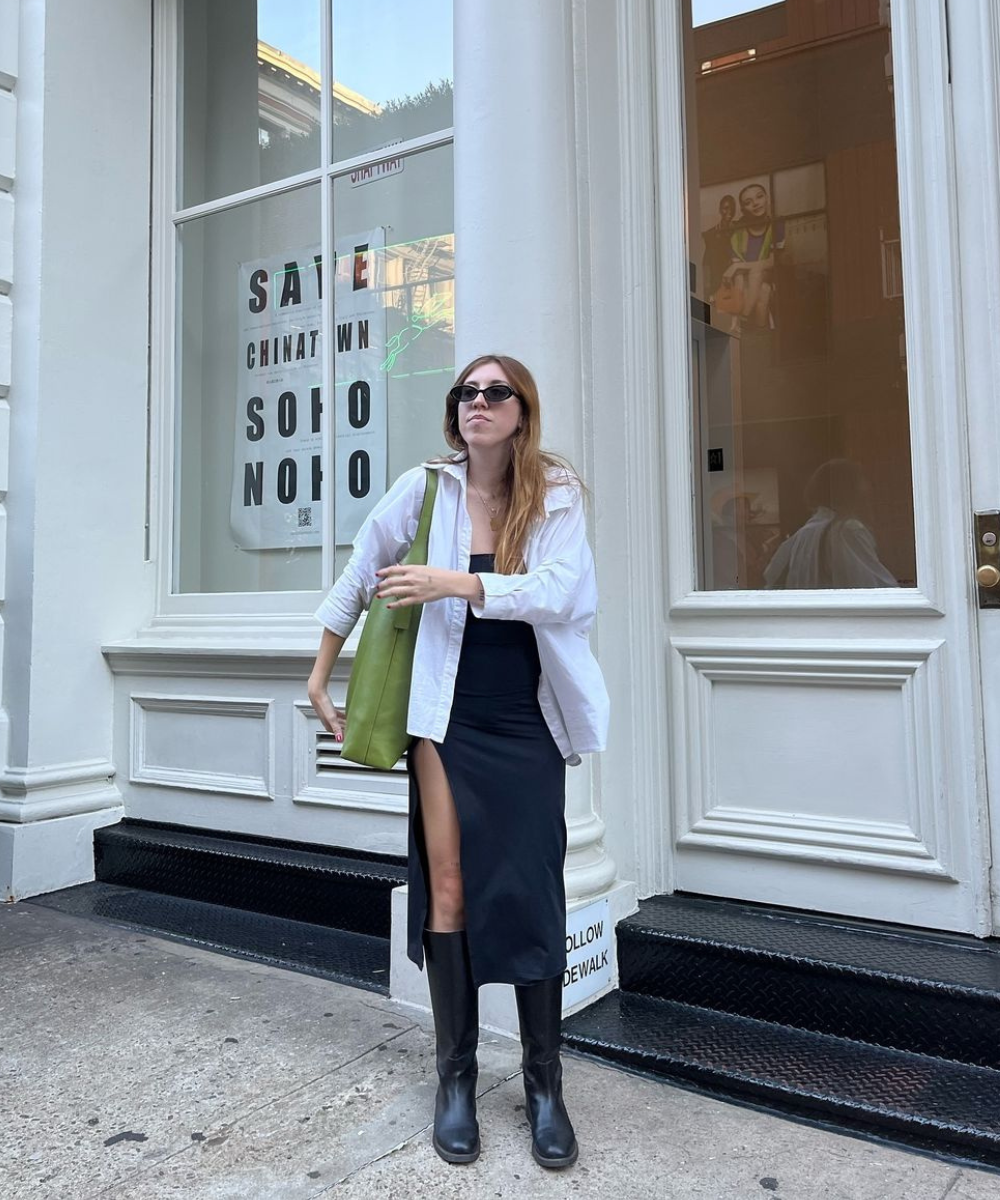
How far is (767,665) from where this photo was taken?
3.31m

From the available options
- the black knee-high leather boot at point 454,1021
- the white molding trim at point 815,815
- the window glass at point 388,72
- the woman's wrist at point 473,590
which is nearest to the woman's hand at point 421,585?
the woman's wrist at point 473,590

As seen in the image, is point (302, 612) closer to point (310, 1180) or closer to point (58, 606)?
point (58, 606)

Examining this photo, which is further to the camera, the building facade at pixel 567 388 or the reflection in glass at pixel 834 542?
the reflection in glass at pixel 834 542

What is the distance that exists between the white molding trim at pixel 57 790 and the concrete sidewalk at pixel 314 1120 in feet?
4.00

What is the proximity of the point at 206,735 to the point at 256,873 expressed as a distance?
0.76m

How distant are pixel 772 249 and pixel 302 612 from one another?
8.11ft

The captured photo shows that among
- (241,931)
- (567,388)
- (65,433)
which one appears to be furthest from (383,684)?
(65,433)

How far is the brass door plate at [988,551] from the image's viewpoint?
2969 millimetres

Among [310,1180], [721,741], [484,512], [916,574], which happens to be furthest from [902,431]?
[310,1180]

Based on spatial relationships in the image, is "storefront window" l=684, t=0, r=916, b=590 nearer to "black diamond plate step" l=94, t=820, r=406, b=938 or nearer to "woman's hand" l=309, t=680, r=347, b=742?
"woman's hand" l=309, t=680, r=347, b=742

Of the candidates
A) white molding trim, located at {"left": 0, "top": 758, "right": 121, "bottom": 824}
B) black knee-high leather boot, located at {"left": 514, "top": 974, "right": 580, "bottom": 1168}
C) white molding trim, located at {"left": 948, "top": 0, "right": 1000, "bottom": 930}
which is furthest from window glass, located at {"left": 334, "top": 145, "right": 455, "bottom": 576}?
black knee-high leather boot, located at {"left": 514, "top": 974, "right": 580, "bottom": 1168}

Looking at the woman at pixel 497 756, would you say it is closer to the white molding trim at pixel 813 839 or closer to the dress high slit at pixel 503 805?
the dress high slit at pixel 503 805

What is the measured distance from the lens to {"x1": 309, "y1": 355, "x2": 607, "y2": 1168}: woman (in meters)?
2.38

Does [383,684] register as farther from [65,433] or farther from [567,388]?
[65,433]
